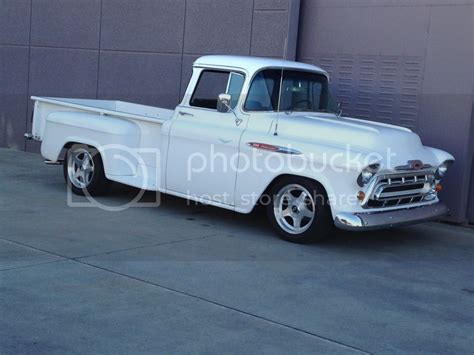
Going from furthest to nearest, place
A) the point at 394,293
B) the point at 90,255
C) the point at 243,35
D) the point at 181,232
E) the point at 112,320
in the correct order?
the point at 243,35 < the point at 181,232 < the point at 90,255 < the point at 394,293 < the point at 112,320

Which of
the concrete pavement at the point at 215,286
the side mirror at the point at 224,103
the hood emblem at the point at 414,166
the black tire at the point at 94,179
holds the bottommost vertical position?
the concrete pavement at the point at 215,286

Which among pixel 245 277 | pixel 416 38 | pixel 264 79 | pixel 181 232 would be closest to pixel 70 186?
pixel 181 232

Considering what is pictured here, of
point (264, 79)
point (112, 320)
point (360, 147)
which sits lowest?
point (112, 320)

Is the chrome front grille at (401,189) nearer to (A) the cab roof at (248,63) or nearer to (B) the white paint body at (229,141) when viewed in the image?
(B) the white paint body at (229,141)

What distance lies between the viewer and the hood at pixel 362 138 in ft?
24.9

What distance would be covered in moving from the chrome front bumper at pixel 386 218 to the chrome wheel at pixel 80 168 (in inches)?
147

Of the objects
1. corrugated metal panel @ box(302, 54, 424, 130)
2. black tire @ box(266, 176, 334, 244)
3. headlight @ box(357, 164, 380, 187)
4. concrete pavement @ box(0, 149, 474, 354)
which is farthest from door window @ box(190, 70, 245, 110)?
corrugated metal panel @ box(302, 54, 424, 130)

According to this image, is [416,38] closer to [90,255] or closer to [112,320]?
[90,255]

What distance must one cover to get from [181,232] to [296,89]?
2108mm

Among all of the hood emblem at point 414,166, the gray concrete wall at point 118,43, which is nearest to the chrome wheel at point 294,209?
the hood emblem at point 414,166

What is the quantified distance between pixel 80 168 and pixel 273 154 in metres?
3.13

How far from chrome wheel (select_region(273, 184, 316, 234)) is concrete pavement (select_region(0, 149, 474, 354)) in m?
0.24

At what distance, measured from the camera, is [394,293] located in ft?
20.9

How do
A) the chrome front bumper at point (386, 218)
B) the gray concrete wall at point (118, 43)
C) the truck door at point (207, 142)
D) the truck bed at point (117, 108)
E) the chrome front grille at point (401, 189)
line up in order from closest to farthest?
the chrome front bumper at point (386, 218) < the chrome front grille at point (401, 189) < the truck door at point (207, 142) < the truck bed at point (117, 108) < the gray concrete wall at point (118, 43)
